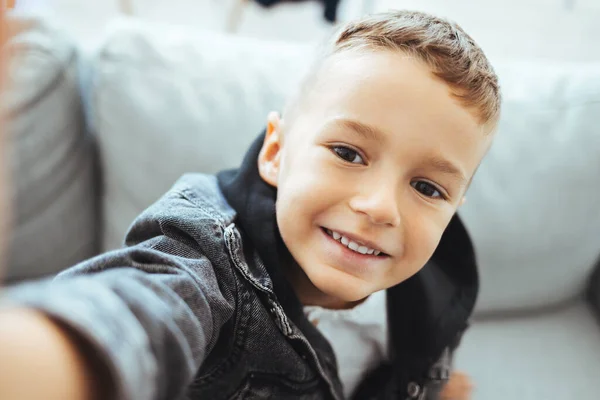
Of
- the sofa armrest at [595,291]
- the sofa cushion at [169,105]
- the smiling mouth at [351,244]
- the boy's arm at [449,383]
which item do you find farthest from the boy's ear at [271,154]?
the sofa armrest at [595,291]

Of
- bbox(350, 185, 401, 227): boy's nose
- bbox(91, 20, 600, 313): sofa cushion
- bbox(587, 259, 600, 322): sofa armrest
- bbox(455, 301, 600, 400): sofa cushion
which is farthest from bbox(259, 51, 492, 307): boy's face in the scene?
bbox(587, 259, 600, 322): sofa armrest

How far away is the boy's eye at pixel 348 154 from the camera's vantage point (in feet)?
1.83

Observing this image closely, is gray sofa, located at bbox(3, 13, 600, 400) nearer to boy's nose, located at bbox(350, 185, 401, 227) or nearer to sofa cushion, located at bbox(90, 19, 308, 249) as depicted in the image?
sofa cushion, located at bbox(90, 19, 308, 249)

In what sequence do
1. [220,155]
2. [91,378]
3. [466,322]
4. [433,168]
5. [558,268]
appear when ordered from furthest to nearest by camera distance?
[558,268]
[220,155]
[466,322]
[433,168]
[91,378]

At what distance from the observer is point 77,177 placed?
99 centimetres

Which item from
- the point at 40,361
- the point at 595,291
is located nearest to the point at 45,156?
the point at 40,361

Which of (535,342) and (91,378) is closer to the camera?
(91,378)

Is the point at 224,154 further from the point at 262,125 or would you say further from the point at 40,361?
the point at 40,361

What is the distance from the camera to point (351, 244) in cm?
56

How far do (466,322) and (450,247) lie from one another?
108 millimetres

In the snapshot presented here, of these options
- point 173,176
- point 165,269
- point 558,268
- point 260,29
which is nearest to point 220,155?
point 173,176

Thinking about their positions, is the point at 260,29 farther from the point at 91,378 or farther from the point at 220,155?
the point at 91,378

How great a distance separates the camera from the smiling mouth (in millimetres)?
557

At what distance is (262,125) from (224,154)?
80 mm
